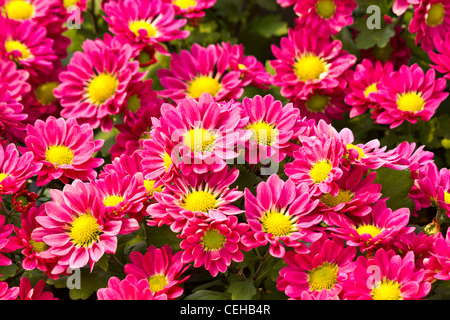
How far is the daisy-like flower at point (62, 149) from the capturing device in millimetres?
1185

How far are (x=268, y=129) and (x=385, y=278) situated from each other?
1.10 ft

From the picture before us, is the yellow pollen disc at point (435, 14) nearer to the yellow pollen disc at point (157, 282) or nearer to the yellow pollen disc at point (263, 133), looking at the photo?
the yellow pollen disc at point (263, 133)

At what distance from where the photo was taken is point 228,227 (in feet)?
3.13

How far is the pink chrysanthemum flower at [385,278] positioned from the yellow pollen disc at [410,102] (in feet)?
1.75

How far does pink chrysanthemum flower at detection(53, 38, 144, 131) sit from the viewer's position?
1.42m

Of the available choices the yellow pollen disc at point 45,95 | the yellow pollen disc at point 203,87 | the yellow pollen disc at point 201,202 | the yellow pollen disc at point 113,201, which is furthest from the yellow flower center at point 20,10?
the yellow pollen disc at point 201,202

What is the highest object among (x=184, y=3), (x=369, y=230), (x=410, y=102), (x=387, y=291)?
(x=184, y=3)

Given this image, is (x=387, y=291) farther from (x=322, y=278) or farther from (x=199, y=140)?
(x=199, y=140)

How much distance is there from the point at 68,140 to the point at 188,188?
0.35m

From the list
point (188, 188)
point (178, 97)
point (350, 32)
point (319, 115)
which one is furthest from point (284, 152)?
point (350, 32)

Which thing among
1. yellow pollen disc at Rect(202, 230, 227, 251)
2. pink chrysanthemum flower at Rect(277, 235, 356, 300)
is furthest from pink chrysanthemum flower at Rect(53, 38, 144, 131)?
pink chrysanthemum flower at Rect(277, 235, 356, 300)

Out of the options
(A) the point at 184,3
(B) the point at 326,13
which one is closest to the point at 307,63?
(B) the point at 326,13

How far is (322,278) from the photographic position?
100 centimetres

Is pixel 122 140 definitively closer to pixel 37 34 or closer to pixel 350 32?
pixel 37 34
